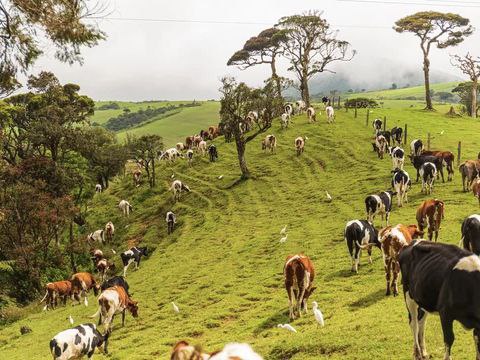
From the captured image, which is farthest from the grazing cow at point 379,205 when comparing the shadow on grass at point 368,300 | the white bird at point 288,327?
the white bird at point 288,327

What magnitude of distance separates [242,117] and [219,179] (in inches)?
281

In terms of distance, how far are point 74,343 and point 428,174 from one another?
24907 mm

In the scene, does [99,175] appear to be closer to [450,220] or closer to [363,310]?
[450,220]

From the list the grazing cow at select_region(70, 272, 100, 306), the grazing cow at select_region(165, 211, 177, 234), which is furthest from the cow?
the grazing cow at select_region(70, 272, 100, 306)

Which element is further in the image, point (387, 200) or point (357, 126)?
point (357, 126)

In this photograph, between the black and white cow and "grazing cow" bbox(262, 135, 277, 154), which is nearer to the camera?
the black and white cow

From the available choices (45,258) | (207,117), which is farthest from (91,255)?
(207,117)

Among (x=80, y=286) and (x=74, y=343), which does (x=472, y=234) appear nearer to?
(x=74, y=343)

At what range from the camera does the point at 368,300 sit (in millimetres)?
16531

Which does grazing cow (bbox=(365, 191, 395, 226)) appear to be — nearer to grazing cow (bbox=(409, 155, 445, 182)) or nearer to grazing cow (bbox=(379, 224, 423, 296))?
grazing cow (bbox=(409, 155, 445, 182))

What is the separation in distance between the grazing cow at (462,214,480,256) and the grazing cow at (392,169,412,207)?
552 inches

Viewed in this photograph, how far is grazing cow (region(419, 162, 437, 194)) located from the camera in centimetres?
3133

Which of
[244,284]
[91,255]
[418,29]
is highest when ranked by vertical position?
[418,29]

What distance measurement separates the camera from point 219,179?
161 ft
